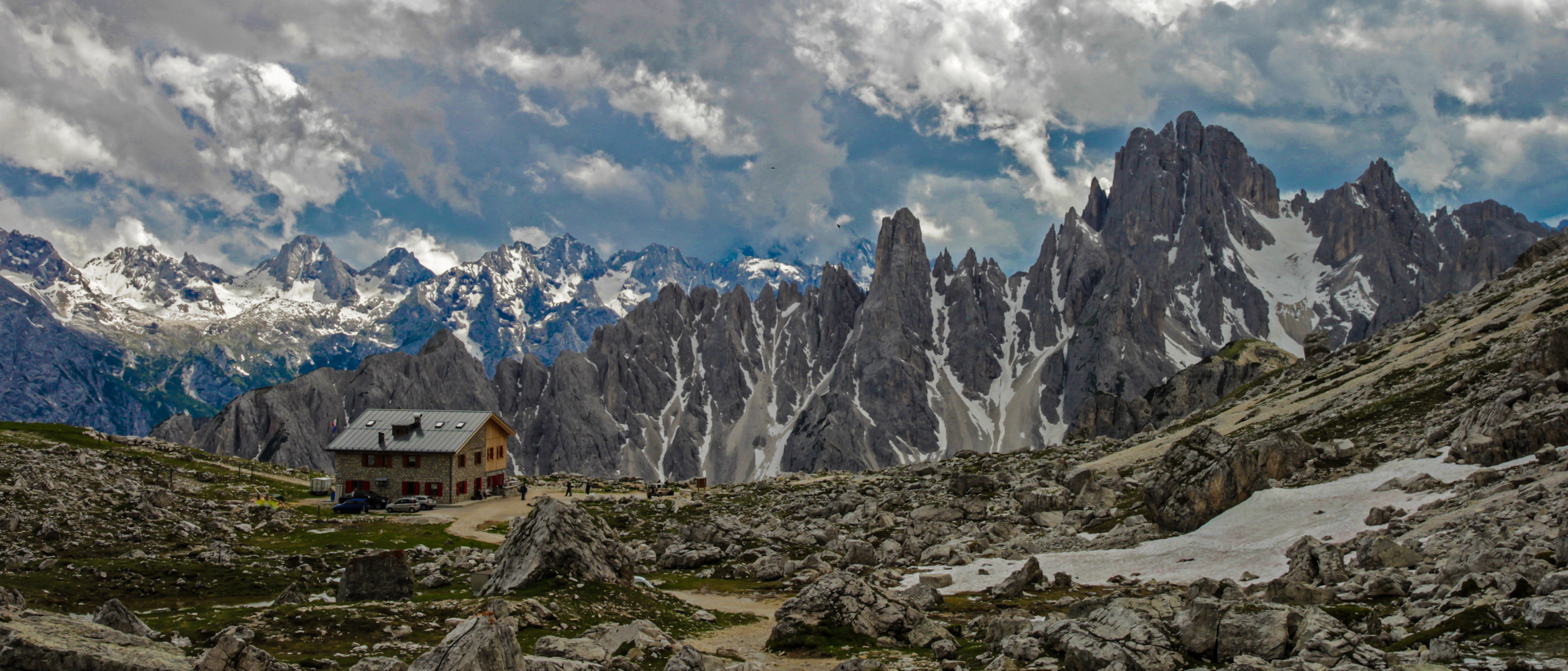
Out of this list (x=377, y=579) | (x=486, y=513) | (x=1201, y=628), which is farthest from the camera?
(x=486, y=513)

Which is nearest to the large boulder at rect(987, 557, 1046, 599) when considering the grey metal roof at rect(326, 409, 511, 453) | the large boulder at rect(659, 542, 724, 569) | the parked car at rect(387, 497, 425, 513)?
the large boulder at rect(659, 542, 724, 569)

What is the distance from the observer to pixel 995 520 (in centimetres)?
5594

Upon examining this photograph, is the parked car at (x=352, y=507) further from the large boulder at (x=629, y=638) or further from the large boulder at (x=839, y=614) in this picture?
the large boulder at (x=839, y=614)

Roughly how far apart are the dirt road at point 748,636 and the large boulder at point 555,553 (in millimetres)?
4574

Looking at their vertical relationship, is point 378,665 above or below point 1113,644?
above

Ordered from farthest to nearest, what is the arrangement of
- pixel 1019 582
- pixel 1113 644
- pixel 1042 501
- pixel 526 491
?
pixel 526 491 → pixel 1042 501 → pixel 1019 582 → pixel 1113 644

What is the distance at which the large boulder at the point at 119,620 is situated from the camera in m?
20.5

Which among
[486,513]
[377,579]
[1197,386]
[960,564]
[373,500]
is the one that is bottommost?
[960,564]

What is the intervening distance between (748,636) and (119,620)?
740 inches

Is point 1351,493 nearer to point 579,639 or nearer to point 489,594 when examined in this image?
point 579,639

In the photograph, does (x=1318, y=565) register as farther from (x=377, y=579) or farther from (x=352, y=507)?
(x=352, y=507)

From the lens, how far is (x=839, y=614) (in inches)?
1115

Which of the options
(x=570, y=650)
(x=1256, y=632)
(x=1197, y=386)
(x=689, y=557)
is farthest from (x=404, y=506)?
(x=1197, y=386)

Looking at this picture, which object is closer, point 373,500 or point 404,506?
point 373,500
